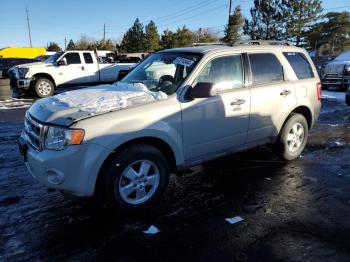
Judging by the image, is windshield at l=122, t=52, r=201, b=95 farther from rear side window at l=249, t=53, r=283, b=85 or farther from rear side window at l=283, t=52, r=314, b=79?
rear side window at l=283, t=52, r=314, b=79

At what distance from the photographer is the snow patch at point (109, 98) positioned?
3963 millimetres

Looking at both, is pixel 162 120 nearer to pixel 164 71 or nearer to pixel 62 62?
pixel 164 71

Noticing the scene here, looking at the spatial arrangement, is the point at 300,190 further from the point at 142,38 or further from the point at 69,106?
the point at 142,38

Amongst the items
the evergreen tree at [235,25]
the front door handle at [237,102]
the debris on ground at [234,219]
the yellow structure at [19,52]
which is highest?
the evergreen tree at [235,25]

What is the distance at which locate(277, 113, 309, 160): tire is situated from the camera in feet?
18.9

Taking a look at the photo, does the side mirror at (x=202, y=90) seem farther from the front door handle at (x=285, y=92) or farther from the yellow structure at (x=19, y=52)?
the yellow structure at (x=19, y=52)

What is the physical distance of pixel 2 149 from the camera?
6.78m

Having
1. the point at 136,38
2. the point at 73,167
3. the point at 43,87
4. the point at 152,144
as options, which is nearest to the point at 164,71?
the point at 152,144

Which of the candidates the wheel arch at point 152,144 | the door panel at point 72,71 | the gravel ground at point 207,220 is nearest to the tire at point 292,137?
the gravel ground at point 207,220

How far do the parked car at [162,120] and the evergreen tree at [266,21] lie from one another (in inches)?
1491

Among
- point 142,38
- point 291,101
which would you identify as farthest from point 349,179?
point 142,38

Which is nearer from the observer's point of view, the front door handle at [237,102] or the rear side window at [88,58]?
the front door handle at [237,102]

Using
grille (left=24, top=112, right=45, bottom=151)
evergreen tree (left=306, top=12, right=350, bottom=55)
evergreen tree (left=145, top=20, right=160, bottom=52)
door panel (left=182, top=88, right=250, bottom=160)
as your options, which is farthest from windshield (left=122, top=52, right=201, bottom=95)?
evergreen tree (left=306, top=12, right=350, bottom=55)

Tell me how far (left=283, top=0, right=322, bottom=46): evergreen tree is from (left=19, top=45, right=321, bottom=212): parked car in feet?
127
